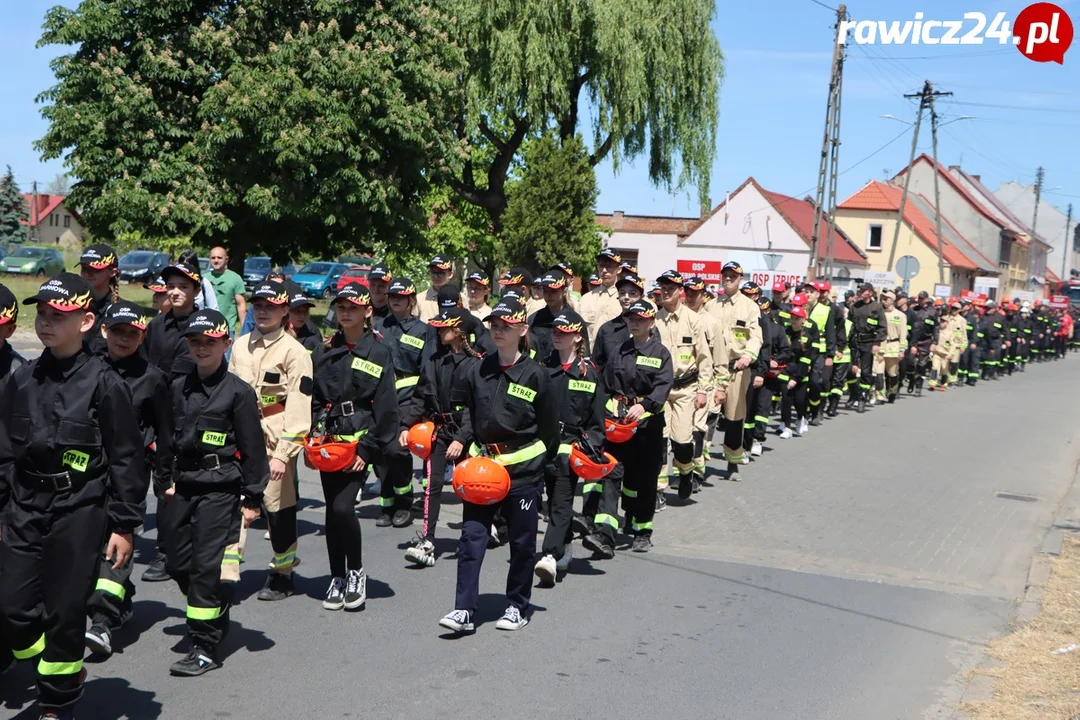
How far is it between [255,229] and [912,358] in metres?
15.8

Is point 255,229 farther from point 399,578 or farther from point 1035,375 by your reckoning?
point 1035,375

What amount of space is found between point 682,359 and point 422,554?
11.1 ft

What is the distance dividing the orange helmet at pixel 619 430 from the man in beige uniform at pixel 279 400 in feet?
A: 8.32

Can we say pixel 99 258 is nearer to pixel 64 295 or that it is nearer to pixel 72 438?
pixel 64 295

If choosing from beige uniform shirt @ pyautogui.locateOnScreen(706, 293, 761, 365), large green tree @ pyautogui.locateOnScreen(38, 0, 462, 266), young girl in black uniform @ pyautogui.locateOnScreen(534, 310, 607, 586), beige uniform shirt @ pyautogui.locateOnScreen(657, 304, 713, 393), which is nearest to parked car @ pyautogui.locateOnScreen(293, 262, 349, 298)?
large green tree @ pyautogui.locateOnScreen(38, 0, 462, 266)

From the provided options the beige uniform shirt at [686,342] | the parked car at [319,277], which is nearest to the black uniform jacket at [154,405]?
the beige uniform shirt at [686,342]

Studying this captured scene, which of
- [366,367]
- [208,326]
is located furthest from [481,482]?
[208,326]

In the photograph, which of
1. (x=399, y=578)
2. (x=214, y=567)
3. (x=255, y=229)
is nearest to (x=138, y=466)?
(x=214, y=567)

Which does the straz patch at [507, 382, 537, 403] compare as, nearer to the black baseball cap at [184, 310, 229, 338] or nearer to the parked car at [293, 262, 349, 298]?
the black baseball cap at [184, 310, 229, 338]

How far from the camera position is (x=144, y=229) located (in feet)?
87.5

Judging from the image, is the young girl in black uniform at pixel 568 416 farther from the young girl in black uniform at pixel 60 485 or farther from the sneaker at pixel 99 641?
the young girl in black uniform at pixel 60 485

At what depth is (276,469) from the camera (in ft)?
21.9

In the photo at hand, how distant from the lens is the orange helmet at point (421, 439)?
8.67m

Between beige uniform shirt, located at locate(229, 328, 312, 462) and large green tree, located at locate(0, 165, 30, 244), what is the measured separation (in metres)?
81.9
